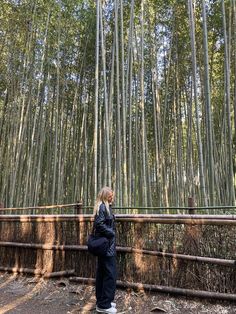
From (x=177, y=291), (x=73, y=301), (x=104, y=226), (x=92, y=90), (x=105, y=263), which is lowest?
(x=73, y=301)

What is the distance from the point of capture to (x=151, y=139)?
38.5ft

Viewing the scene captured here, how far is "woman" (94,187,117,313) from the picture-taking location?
10.9ft

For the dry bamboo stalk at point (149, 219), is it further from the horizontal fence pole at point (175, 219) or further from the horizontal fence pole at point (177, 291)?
the horizontal fence pole at point (177, 291)

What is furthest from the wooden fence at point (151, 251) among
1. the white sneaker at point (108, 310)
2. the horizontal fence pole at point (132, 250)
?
the white sneaker at point (108, 310)

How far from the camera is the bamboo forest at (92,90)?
834 cm

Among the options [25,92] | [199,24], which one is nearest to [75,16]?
[25,92]

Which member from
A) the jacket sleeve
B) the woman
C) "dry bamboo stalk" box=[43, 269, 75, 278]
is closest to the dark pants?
the woman

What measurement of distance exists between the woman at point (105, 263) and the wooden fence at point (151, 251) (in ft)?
1.67

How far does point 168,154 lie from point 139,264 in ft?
24.5

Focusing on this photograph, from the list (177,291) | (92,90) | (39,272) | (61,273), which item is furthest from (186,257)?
(92,90)

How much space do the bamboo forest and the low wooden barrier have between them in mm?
2742

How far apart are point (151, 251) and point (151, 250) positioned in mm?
20

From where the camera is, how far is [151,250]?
3775 millimetres

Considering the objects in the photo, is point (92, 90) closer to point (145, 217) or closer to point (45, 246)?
Result: point (45, 246)
